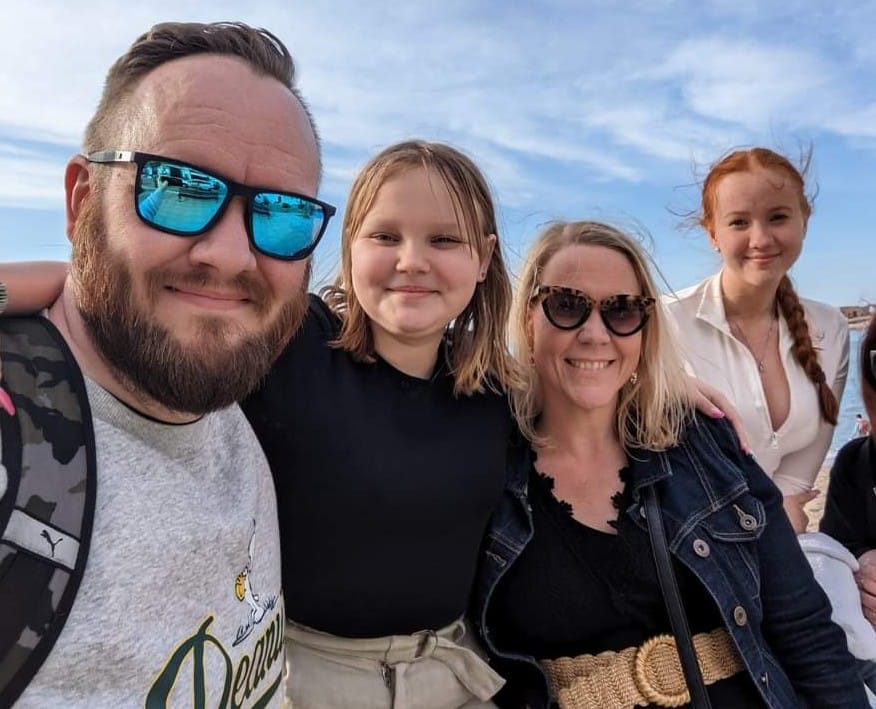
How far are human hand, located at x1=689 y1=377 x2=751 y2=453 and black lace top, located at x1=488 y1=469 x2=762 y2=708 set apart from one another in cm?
65

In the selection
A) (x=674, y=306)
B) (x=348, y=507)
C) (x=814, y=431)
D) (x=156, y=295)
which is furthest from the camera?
(x=674, y=306)

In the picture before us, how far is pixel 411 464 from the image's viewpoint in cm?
218

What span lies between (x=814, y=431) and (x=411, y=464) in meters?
2.87

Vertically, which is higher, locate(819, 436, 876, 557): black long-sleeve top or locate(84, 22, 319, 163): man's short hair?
locate(84, 22, 319, 163): man's short hair

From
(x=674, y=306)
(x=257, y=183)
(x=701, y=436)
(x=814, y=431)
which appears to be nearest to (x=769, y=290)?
(x=674, y=306)

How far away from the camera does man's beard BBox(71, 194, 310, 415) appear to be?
1364 millimetres

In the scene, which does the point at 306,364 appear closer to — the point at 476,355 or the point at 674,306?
the point at 476,355

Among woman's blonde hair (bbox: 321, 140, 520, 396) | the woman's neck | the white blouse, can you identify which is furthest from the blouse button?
the white blouse

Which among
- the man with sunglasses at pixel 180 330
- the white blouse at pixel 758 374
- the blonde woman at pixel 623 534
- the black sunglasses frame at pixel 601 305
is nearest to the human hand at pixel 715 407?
the blonde woman at pixel 623 534

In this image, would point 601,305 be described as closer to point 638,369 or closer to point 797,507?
point 638,369

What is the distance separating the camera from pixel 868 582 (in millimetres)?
2893

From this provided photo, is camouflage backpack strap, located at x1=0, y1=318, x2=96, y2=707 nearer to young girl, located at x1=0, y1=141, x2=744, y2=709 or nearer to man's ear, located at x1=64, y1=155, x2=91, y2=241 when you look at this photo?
man's ear, located at x1=64, y1=155, x2=91, y2=241

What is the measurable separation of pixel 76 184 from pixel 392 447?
1.22 meters

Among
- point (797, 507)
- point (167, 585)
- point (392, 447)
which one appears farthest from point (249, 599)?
point (797, 507)
